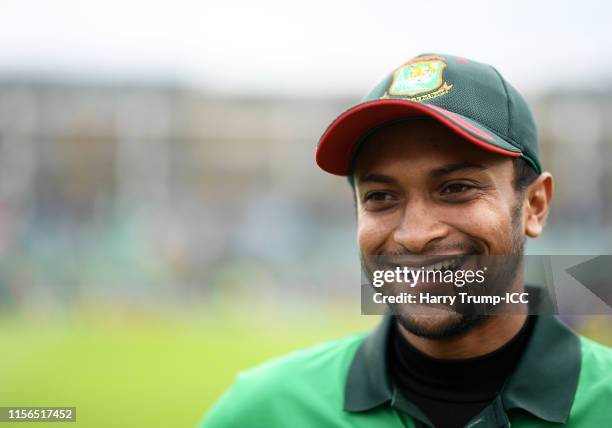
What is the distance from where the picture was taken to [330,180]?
60.4ft

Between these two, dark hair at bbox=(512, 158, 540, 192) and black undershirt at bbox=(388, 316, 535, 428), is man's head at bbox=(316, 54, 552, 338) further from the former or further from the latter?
black undershirt at bbox=(388, 316, 535, 428)

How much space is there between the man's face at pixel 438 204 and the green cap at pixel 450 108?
6cm

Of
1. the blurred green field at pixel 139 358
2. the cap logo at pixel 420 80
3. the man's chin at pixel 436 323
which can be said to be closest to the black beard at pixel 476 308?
the man's chin at pixel 436 323

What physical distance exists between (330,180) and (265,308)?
5338mm

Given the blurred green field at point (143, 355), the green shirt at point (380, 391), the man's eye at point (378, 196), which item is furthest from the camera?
the blurred green field at point (143, 355)

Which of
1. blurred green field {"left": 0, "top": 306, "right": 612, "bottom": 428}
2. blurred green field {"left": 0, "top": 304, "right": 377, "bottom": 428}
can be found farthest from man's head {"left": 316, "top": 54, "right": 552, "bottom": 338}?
blurred green field {"left": 0, "top": 304, "right": 377, "bottom": 428}

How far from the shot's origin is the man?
1.79 meters

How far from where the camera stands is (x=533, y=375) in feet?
5.93

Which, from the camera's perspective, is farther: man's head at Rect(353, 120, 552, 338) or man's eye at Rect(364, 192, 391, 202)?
man's eye at Rect(364, 192, 391, 202)

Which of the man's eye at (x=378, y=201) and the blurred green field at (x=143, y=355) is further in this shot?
the blurred green field at (x=143, y=355)

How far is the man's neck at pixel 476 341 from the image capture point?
191 centimetres

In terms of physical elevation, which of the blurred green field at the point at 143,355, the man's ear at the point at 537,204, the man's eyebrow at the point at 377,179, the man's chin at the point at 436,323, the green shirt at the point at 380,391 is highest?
the man's eyebrow at the point at 377,179

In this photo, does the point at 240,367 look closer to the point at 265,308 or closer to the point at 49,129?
the point at 265,308

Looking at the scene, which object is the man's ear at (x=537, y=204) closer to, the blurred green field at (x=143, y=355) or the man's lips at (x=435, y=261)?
the man's lips at (x=435, y=261)
